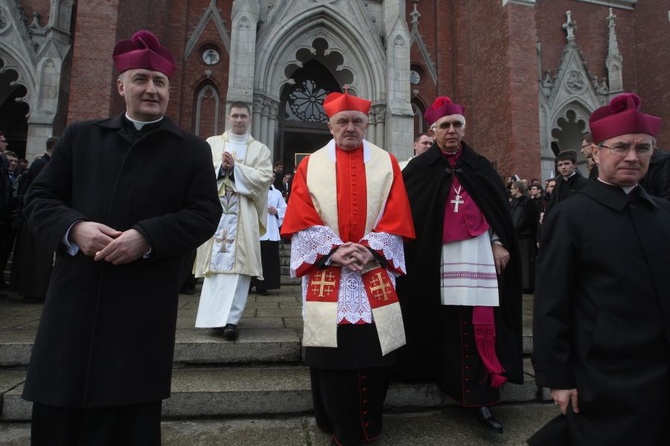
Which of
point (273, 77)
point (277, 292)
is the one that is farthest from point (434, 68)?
point (277, 292)

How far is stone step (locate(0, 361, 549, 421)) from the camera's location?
10.7 ft

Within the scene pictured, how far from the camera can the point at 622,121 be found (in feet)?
7.07

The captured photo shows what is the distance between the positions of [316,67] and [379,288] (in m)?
13.8

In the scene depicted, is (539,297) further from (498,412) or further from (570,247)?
(498,412)

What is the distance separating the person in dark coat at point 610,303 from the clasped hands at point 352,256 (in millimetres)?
1025

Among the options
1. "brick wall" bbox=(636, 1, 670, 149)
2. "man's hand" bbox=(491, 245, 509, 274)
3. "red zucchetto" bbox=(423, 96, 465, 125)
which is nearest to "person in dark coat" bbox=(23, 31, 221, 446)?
"red zucchetto" bbox=(423, 96, 465, 125)

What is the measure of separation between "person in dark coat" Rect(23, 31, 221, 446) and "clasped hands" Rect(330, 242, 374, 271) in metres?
0.90

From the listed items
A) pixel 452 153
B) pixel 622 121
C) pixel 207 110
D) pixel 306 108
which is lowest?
pixel 622 121

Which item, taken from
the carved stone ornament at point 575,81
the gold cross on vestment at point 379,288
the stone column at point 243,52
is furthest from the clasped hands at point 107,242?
the carved stone ornament at point 575,81

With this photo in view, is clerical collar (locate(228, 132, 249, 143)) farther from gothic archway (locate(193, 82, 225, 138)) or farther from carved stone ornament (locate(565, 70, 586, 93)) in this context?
carved stone ornament (locate(565, 70, 586, 93))

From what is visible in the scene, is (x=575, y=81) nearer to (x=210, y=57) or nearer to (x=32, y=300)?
(x=210, y=57)

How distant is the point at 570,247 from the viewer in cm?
213

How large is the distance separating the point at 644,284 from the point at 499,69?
45.8 ft

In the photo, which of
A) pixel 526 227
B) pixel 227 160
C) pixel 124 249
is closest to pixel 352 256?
pixel 124 249
